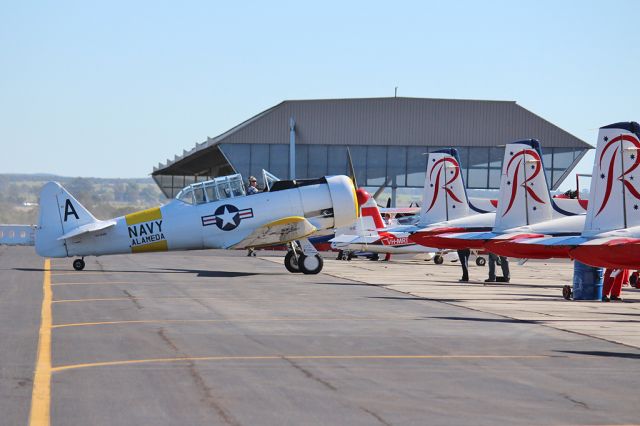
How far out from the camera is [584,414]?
912 cm

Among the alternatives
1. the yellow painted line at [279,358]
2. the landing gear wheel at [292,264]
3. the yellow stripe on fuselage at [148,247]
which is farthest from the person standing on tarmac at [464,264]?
the yellow painted line at [279,358]

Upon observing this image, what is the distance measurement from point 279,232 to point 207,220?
6.17 ft

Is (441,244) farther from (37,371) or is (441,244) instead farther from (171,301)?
(37,371)

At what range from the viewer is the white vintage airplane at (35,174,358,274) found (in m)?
28.6

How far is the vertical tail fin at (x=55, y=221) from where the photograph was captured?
2886 cm

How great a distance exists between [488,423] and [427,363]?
3409 millimetres

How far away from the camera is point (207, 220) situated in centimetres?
2880

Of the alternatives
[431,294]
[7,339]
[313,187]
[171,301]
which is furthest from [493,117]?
[7,339]

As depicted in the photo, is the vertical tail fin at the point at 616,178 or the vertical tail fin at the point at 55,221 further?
the vertical tail fin at the point at 55,221

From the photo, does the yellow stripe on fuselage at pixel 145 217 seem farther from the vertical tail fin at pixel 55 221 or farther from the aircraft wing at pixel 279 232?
the aircraft wing at pixel 279 232

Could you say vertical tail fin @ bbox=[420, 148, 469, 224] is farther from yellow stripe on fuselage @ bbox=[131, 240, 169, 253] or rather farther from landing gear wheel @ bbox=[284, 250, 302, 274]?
yellow stripe on fuselage @ bbox=[131, 240, 169, 253]

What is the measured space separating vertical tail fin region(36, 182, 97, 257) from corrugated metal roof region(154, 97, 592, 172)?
1580 inches

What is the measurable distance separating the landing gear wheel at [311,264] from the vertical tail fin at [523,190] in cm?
630

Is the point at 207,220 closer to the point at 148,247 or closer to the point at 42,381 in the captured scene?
the point at 148,247
